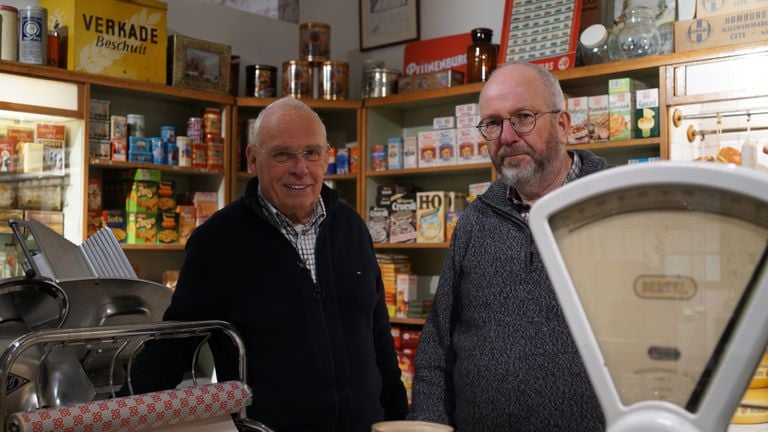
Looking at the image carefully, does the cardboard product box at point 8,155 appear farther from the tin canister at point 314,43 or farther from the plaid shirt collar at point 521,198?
the plaid shirt collar at point 521,198

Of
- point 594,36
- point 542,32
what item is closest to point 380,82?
point 542,32

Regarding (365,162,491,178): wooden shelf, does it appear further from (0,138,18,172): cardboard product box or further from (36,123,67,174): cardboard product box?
(0,138,18,172): cardboard product box

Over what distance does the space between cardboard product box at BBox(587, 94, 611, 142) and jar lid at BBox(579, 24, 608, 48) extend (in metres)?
0.26

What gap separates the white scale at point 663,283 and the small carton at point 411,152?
390 centimetres

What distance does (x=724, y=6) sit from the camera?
3.75 metres

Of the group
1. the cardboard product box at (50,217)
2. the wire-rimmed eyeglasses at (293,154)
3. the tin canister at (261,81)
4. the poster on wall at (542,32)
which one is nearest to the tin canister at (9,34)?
the cardboard product box at (50,217)

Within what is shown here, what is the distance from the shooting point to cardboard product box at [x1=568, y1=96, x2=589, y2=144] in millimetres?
4105

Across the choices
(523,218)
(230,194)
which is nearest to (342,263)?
(523,218)

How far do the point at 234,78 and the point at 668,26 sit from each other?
2.51 meters

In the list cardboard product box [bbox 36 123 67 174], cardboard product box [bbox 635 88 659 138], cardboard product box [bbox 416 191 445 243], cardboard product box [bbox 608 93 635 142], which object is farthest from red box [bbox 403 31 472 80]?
cardboard product box [bbox 36 123 67 174]

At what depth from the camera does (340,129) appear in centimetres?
552

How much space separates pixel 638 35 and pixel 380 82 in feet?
5.26

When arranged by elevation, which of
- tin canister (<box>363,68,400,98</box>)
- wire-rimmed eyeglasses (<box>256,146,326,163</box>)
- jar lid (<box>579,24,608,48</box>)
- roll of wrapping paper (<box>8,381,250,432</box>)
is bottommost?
roll of wrapping paper (<box>8,381,250,432</box>)

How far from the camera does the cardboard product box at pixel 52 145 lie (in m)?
4.18
